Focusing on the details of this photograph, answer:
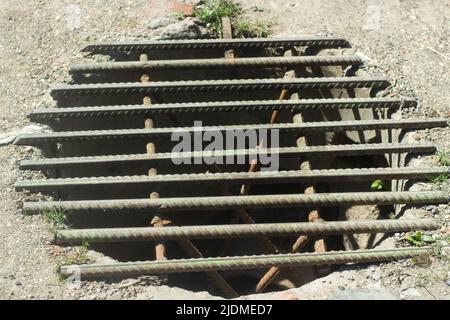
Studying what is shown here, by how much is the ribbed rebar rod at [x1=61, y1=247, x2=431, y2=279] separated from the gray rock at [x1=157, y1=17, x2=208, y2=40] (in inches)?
75.9

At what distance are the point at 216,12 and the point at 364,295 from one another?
98.8 inches

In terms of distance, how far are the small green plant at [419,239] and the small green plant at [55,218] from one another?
6.61ft

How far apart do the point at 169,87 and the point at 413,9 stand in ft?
7.21

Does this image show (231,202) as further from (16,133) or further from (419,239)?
(16,133)

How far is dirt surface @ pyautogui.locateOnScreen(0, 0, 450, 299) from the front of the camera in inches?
122

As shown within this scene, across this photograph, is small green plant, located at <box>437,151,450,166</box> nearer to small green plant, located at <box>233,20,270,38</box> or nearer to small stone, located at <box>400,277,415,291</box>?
small stone, located at <box>400,277,415,291</box>

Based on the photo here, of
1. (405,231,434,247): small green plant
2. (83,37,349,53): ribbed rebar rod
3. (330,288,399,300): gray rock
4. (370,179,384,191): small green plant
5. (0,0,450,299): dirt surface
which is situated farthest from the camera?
(83,37,349,53): ribbed rebar rod

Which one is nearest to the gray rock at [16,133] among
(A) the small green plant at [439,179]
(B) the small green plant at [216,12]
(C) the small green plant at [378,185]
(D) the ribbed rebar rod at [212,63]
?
(D) the ribbed rebar rod at [212,63]

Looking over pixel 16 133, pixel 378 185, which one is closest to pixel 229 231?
pixel 378 185

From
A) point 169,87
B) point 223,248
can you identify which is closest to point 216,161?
point 169,87

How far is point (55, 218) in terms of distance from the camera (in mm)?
3266

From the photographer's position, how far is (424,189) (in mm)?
3477

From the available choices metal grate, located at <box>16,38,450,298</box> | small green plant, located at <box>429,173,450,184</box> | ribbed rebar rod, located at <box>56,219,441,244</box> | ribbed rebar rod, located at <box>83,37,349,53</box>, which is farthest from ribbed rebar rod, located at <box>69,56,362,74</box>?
ribbed rebar rod, located at <box>56,219,441,244</box>

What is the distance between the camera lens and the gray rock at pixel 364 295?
2.95 meters
